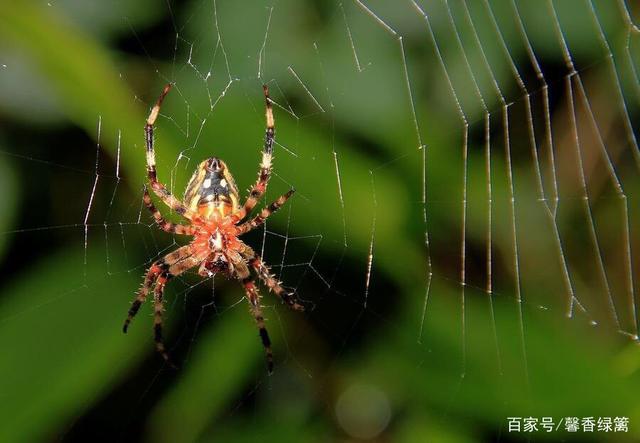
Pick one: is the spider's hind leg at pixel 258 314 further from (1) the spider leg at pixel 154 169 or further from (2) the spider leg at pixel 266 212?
(1) the spider leg at pixel 154 169

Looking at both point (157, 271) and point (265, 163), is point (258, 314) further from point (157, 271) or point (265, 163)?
point (265, 163)

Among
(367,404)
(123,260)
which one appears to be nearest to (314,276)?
(367,404)

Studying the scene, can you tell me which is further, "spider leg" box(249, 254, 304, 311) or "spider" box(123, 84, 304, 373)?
"spider leg" box(249, 254, 304, 311)

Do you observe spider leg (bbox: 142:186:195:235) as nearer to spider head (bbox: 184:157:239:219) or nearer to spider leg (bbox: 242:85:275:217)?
spider head (bbox: 184:157:239:219)

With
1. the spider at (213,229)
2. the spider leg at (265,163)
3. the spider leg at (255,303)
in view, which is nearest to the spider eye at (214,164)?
the spider at (213,229)

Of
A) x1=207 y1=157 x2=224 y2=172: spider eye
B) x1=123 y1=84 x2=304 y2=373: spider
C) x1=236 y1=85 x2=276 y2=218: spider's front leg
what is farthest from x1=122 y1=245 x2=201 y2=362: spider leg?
x1=207 y1=157 x2=224 y2=172: spider eye

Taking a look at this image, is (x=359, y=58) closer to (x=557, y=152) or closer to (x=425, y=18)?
(x=425, y=18)

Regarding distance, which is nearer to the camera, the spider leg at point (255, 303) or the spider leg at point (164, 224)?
the spider leg at point (164, 224)
